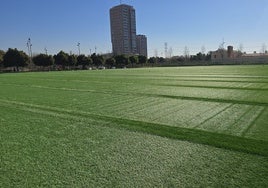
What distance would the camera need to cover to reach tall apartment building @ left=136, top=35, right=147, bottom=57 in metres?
168

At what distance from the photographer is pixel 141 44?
174750mm

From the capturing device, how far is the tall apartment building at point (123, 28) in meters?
144

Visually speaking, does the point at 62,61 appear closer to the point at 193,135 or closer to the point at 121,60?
the point at 121,60

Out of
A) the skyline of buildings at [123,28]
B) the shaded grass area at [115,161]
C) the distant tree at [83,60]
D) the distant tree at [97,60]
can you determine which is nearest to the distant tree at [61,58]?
the distant tree at [83,60]

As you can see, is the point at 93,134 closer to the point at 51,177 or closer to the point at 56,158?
the point at 56,158

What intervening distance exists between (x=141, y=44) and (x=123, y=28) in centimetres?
3297

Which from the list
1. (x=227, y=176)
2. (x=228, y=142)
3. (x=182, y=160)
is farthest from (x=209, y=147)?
(x=227, y=176)

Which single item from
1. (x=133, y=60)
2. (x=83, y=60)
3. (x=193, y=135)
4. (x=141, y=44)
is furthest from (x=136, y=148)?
(x=141, y=44)

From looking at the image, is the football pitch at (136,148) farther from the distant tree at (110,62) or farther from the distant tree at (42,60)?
the distant tree at (110,62)

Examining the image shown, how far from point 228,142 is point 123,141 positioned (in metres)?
1.97

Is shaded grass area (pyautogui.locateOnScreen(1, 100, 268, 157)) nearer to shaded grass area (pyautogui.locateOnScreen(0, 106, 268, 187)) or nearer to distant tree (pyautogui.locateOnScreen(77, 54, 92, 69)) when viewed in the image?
shaded grass area (pyautogui.locateOnScreen(0, 106, 268, 187))

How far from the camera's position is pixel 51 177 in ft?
11.1

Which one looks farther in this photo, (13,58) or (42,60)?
(42,60)

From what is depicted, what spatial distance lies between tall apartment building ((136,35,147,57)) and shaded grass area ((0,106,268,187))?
532 ft
